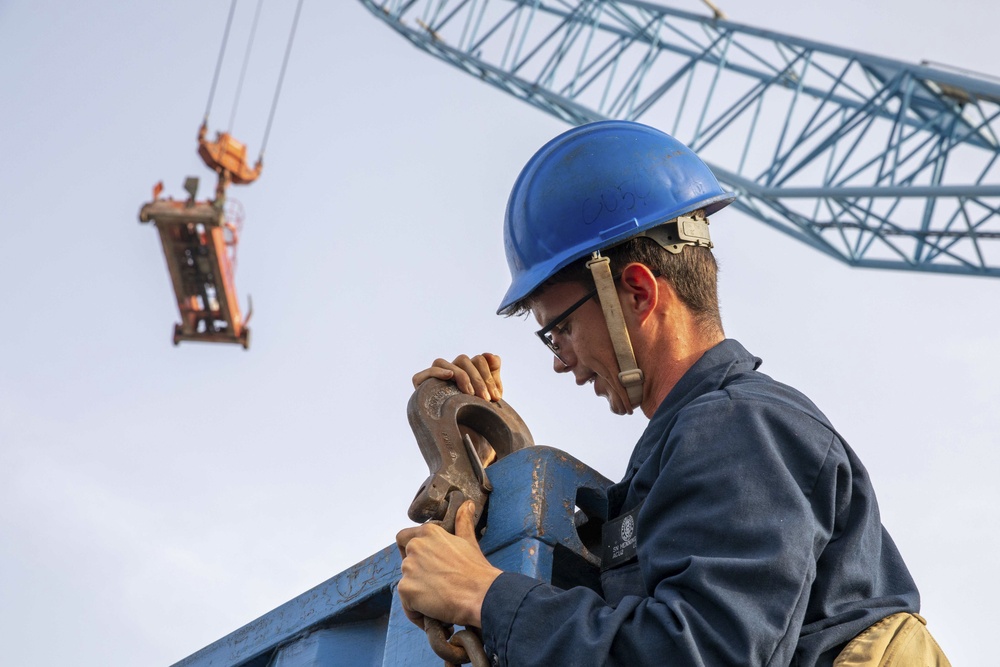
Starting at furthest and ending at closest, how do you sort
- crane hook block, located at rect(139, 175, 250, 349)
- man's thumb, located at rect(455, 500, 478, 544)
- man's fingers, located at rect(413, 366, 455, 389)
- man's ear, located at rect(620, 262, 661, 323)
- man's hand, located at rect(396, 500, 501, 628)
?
crane hook block, located at rect(139, 175, 250, 349) → man's fingers, located at rect(413, 366, 455, 389) → man's ear, located at rect(620, 262, 661, 323) → man's thumb, located at rect(455, 500, 478, 544) → man's hand, located at rect(396, 500, 501, 628)

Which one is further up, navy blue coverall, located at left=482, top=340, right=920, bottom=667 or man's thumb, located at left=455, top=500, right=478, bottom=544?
man's thumb, located at left=455, top=500, right=478, bottom=544

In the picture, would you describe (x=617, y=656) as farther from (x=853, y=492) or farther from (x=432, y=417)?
(x=432, y=417)

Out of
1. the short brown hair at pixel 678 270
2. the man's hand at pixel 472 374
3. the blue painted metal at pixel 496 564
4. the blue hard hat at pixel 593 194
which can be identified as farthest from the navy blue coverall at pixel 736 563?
the man's hand at pixel 472 374

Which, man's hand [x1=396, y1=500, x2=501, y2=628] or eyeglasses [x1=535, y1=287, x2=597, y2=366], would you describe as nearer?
man's hand [x1=396, y1=500, x2=501, y2=628]

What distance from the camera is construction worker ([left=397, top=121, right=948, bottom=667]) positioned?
6.23 ft

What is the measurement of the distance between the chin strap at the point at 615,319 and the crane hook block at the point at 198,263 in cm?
1608

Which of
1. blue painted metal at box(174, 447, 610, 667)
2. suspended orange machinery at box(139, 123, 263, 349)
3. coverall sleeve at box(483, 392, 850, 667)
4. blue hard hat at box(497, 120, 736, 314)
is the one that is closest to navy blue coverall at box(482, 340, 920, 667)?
coverall sleeve at box(483, 392, 850, 667)

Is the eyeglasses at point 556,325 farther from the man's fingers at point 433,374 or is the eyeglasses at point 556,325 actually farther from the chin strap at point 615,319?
the man's fingers at point 433,374

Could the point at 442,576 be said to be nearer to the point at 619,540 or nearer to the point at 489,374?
the point at 619,540

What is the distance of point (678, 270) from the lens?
2.54 meters

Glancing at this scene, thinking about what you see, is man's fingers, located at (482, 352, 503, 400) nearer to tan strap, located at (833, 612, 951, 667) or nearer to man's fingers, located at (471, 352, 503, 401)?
man's fingers, located at (471, 352, 503, 401)

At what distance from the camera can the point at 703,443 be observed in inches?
80.2

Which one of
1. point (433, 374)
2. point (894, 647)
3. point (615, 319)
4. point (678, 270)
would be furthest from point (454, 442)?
point (894, 647)

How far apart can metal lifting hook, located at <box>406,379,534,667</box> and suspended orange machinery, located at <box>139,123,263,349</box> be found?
15.7 m
